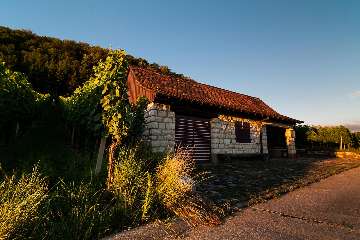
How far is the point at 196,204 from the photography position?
17.2 feet

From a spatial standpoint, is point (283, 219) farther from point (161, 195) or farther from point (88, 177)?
point (88, 177)

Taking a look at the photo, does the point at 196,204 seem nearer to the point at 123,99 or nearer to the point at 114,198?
the point at 114,198

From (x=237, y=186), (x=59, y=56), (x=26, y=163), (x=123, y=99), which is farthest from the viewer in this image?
(x=59, y=56)

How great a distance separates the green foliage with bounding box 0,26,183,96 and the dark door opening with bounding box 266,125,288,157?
1571cm

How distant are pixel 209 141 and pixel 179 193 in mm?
8958

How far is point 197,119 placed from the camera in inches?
545

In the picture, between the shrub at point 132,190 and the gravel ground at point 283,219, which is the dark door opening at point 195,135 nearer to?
the gravel ground at point 283,219

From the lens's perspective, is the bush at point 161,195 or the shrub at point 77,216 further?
the bush at point 161,195

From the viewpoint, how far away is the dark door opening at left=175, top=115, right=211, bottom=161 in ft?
42.9

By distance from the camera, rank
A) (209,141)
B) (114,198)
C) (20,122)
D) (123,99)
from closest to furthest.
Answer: (114,198)
(123,99)
(20,122)
(209,141)

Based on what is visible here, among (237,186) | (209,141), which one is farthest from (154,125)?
(237,186)

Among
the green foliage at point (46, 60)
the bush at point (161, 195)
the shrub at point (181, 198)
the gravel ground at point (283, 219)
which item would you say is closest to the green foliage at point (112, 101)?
the bush at point (161, 195)

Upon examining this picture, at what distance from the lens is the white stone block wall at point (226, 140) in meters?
14.3

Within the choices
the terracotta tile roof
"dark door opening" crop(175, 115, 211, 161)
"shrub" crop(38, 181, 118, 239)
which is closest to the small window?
the terracotta tile roof
